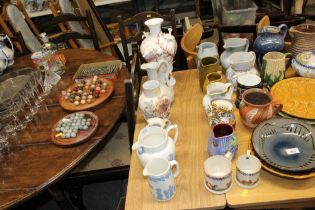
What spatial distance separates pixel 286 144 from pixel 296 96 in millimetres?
291

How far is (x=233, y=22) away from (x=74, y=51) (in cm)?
139

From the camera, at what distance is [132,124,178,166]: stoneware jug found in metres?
0.89

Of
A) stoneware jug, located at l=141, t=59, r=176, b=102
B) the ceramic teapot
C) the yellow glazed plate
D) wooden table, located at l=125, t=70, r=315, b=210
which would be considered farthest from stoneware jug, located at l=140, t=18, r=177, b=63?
the ceramic teapot

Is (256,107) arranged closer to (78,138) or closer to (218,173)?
(218,173)

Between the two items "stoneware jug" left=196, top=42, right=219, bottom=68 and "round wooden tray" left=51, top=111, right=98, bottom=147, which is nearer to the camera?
"round wooden tray" left=51, top=111, right=98, bottom=147

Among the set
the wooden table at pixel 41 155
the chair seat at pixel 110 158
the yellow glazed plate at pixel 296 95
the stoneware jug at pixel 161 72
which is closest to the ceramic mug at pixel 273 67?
the yellow glazed plate at pixel 296 95

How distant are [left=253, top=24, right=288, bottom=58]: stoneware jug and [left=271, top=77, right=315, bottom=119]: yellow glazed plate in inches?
6.4

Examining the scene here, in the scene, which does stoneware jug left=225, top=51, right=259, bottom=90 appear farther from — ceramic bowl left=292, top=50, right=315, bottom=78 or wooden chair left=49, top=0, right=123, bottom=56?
wooden chair left=49, top=0, right=123, bottom=56

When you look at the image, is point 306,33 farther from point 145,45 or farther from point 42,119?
point 42,119

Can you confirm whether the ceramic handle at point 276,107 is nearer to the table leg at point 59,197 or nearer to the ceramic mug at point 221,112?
the ceramic mug at point 221,112

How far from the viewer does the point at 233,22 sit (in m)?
2.51

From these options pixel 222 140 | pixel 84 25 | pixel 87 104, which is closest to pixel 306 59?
pixel 222 140

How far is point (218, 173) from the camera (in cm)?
86

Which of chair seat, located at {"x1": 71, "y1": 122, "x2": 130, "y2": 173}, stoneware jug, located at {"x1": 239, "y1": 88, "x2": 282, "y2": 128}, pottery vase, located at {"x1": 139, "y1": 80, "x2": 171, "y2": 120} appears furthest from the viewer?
chair seat, located at {"x1": 71, "y1": 122, "x2": 130, "y2": 173}
